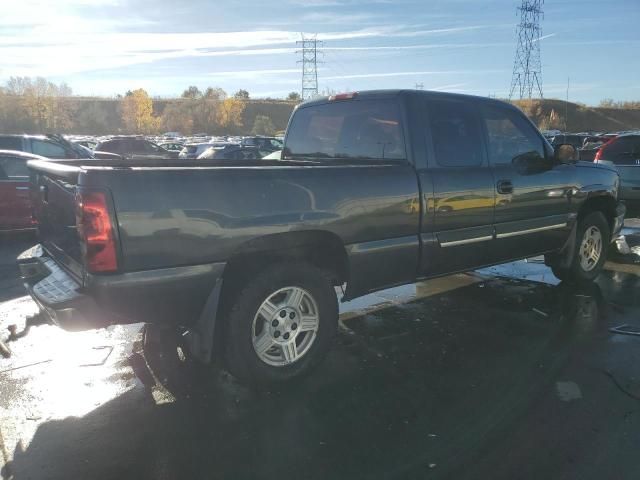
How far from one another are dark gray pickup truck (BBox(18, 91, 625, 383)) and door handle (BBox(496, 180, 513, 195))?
0.7 inches

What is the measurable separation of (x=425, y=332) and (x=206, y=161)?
2551 millimetres

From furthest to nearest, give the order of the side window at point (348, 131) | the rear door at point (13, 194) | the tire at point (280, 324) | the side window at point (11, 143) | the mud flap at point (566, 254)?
the side window at point (11, 143)
the rear door at point (13, 194)
the mud flap at point (566, 254)
the side window at point (348, 131)
the tire at point (280, 324)

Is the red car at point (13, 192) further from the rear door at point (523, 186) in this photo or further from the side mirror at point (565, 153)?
the side mirror at point (565, 153)

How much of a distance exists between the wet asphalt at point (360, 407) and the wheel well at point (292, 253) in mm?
808

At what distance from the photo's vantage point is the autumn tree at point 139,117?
10731 centimetres

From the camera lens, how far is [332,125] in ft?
16.1

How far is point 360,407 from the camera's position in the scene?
11.1 ft

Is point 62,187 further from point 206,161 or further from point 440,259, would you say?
point 440,259

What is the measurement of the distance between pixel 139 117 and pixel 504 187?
11229cm

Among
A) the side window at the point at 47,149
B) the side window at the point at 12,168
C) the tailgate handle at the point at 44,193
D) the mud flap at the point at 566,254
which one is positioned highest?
the side window at the point at 47,149

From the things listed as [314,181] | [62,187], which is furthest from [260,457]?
[62,187]

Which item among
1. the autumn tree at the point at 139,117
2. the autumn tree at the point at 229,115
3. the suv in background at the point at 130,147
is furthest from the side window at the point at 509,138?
the autumn tree at the point at 139,117

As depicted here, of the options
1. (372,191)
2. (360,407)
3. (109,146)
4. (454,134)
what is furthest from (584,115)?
(360,407)

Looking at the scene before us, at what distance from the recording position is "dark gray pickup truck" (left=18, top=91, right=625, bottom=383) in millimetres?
2945
